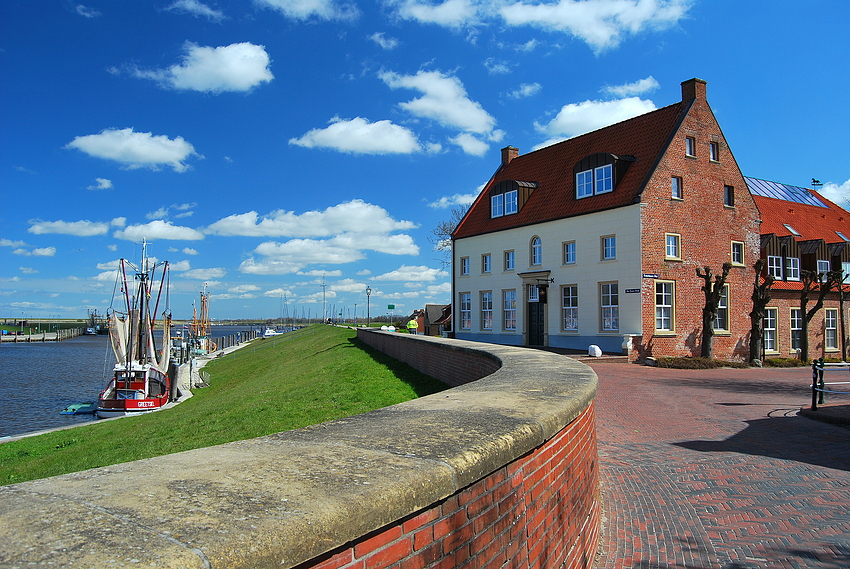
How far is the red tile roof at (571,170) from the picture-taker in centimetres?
2694

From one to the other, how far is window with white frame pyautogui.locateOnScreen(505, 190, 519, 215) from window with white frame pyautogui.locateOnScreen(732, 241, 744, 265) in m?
11.2

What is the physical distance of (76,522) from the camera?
6.08ft

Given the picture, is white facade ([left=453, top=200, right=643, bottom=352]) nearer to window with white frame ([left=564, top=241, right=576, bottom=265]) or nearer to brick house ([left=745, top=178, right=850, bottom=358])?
window with white frame ([left=564, top=241, right=576, bottom=265])

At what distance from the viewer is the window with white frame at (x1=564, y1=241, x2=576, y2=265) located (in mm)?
28706

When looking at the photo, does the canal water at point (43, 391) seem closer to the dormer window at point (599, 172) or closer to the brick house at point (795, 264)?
the dormer window at point (599, 172)

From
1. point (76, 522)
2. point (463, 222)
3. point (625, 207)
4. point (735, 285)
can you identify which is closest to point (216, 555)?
point (76, 522)

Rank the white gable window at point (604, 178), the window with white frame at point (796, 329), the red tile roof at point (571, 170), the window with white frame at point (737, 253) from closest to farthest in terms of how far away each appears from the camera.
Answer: the red tile roof at point (571, 170) → the white gable window at point (604, 178) → the window with white frame at point (737, 253) → the window with white frame at point (796, 329)

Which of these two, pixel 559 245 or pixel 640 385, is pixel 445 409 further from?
pixel 559 245

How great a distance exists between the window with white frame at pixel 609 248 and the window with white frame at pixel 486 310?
8.66 meters

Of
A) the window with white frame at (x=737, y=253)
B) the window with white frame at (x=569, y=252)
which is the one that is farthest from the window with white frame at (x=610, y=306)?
the window with white frame at (x=737, y=253)

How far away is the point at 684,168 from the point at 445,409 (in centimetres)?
2677

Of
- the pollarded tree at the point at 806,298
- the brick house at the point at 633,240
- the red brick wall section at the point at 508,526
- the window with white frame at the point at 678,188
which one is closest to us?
the red brick wall section at the point at 508,526

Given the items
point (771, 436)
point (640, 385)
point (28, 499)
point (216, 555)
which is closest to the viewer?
point (216, 555)

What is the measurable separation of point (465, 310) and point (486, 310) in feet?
7.25
